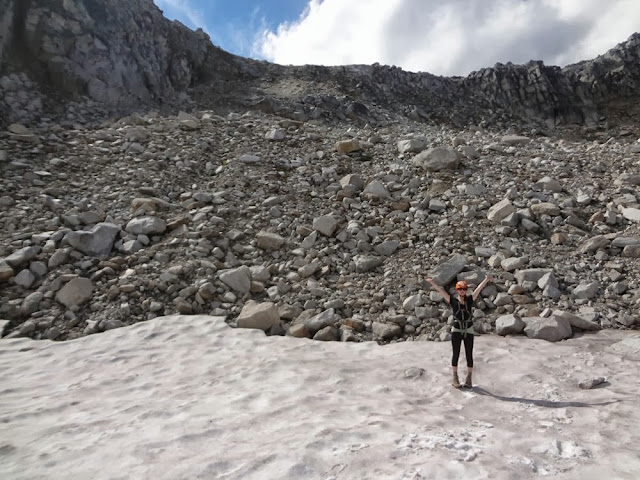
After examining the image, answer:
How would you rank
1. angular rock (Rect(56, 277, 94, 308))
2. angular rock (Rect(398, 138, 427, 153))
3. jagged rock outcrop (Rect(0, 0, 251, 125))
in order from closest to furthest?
1. angular rock (Rect(56, 277, 94, 308))
2. angular rock (Rect(398, 138, 427, 153))
3. jagged rock outcrop (Rect(0, 0, 251, 125))

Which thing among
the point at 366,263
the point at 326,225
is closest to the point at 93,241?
the point at 326,225

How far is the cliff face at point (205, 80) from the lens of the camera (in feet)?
58.9

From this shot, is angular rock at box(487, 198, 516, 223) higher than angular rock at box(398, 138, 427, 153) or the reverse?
the reverse

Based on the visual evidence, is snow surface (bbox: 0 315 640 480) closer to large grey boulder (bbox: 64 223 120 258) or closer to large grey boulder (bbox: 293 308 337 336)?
large grey boulder (bbox: 293 308 337 336)

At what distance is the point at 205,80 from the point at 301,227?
2449 centimetres

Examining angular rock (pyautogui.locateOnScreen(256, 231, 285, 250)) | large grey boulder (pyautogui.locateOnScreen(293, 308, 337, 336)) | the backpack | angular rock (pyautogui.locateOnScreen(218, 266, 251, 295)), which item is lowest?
large grey boulder (pyautogui.locateOnScreen(293, 308, 337, 336))

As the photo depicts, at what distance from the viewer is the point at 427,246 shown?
7957mm

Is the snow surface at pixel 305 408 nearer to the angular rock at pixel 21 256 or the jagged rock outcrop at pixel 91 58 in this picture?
the angular rock at pixel 21 256

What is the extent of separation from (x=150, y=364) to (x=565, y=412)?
512cm

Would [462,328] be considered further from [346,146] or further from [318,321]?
[346,146]

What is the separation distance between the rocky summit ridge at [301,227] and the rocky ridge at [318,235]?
0.04m

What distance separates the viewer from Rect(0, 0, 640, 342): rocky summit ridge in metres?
6.62

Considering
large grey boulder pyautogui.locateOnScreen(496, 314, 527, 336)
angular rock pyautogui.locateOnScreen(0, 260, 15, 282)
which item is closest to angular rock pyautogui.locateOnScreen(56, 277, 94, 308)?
angular rock pyautogui.locateOnScreen(0, 260, 15, 282)

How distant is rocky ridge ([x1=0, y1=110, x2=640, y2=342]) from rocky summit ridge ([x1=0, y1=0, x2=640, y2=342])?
0.12 ft
